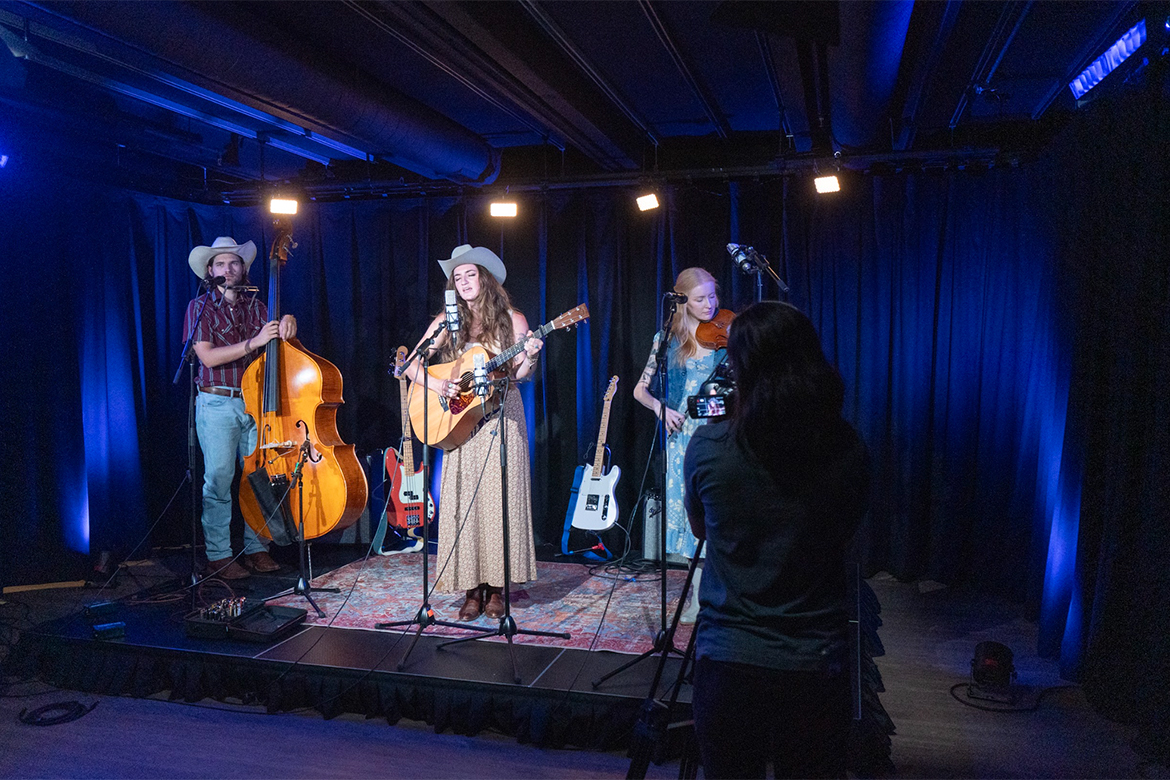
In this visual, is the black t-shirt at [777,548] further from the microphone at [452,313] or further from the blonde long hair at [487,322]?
the blonde long hair at [487,322]

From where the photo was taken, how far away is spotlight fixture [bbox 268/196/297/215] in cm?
560

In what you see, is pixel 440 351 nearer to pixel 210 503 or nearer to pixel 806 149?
pixel 210 503

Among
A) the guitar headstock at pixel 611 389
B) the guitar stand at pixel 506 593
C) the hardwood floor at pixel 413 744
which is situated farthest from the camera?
the guitar headstock at pixel 611 389

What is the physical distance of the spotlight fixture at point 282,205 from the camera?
560 centimetres

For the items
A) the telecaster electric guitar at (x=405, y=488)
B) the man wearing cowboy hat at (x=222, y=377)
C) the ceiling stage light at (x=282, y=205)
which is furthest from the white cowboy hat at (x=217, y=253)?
the telecaster electric guitar at (x=405, y=488)

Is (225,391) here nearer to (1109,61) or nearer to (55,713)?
(55,713)

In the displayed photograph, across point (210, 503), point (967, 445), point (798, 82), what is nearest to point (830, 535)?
point (798, 82)

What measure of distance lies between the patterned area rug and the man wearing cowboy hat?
0.80 meters

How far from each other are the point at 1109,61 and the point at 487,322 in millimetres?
3494

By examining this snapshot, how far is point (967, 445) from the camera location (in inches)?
218

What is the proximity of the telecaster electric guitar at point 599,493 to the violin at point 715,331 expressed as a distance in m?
1.71

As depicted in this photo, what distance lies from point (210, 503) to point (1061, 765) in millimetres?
5013

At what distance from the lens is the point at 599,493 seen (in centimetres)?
573

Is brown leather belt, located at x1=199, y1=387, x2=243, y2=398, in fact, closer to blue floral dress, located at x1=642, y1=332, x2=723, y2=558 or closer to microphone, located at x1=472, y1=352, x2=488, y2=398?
microphone, located at x1=472, y1=352, x2=488, y2=398
